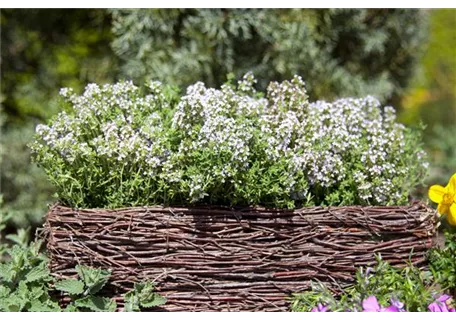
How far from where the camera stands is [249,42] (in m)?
4.25

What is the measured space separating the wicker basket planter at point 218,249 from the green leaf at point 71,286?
3.7 inches

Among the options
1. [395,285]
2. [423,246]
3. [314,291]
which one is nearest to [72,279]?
[314,291]

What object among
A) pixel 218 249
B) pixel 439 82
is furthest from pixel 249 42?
pixel 439 82

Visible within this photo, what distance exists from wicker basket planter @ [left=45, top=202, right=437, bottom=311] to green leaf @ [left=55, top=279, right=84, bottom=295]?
0.09 m

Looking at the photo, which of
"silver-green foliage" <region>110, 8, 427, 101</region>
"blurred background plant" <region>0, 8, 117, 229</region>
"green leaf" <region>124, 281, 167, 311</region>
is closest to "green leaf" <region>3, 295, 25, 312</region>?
"green leaf" <region>124, 281, 167, 311</region>

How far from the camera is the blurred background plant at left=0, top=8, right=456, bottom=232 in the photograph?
4.08 m

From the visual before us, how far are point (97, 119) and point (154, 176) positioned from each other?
35cm

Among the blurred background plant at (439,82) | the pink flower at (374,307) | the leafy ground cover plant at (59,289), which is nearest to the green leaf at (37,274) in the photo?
the leafy ground cover plant at (59,289)

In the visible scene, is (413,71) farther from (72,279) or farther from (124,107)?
(72,279)

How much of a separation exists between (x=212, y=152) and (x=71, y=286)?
2.06ft

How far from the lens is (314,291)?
6.54ft

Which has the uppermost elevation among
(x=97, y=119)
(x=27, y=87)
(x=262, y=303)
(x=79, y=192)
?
(x=27, y=87)

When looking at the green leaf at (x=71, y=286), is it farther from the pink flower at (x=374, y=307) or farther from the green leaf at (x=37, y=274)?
the pink flower at (x=374, y=307)

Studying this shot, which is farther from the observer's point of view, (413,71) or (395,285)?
(413,71)
